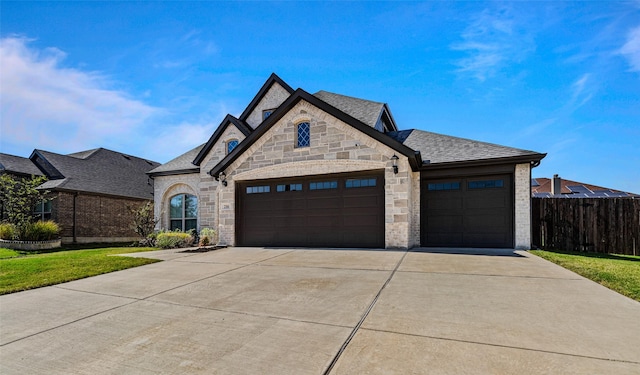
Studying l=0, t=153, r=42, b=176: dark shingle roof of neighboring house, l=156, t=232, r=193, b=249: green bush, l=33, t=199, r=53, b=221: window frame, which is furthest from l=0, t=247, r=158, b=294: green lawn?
l=0, t=153, r=42, b=176: dark shingle roof of neighboring house

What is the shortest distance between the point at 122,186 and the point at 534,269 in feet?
78.2

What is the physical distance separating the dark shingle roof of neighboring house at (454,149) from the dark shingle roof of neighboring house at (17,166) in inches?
882

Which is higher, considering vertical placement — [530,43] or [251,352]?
[530,43]

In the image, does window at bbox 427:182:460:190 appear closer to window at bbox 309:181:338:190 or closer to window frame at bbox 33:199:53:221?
window at bbox 309:181:338:190

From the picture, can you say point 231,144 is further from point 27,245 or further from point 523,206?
point 523,206

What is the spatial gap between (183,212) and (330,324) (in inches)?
573

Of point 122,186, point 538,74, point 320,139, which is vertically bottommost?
point 122,186

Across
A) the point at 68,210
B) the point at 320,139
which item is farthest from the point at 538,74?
the point at 68,210

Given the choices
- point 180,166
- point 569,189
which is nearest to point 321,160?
point 180,166

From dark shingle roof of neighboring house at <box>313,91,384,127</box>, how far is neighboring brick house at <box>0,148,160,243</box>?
36.4ft

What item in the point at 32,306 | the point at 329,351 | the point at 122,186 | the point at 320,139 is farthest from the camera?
the point at 122,186

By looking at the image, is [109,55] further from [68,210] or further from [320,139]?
[68,210]

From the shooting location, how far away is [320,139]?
11492 millimetres

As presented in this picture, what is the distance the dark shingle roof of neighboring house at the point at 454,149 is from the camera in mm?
10398
